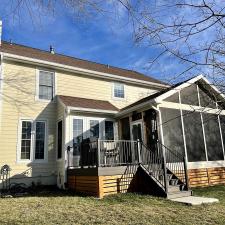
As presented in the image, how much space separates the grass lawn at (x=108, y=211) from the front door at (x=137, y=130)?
4.21 meters

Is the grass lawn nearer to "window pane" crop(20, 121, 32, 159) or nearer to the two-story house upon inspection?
the two-story house

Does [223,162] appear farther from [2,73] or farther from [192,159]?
[2,73]

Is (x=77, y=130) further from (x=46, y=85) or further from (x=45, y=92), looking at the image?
(x=46, y=85)

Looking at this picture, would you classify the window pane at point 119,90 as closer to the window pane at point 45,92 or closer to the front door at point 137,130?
the front door at point 137,130

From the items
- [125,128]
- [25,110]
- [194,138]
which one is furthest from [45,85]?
[194,138]

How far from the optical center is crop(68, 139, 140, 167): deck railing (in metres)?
9.91

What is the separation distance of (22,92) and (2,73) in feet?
3.91

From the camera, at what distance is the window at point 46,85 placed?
43.3ft

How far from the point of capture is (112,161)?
1057cm

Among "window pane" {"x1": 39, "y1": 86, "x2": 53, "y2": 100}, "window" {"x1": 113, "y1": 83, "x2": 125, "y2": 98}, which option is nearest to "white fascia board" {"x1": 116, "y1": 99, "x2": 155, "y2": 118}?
"window" {"x1": 113, "y1": 83, "x2": 125, "y2": 98}

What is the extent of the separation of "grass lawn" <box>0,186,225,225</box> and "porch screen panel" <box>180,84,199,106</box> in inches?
227

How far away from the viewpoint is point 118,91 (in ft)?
52.3

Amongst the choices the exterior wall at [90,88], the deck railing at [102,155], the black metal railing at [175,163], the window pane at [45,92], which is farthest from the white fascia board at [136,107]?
the window pane at [45,92]

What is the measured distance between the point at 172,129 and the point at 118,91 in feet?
15.8
